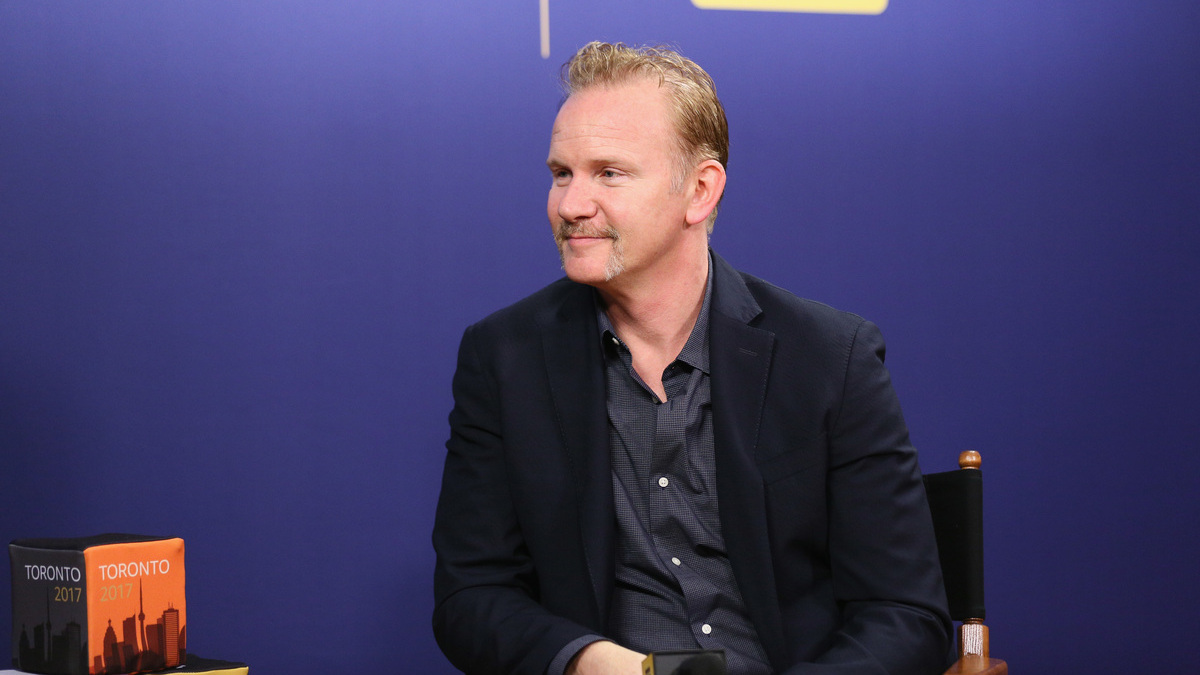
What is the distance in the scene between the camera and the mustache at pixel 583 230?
1774 millimetres

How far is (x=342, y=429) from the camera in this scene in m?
2.78

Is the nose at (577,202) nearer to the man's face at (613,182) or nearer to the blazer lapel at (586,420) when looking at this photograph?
the man's face at (613,182)

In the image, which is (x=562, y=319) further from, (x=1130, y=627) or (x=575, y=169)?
(x=1130, y=627)

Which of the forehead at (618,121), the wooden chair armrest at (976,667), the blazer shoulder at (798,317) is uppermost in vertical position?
the forehead at (618,121)

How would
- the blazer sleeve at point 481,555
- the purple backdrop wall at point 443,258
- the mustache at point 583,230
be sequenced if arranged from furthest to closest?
the purple backdrop wall at point 443,258
the mustache at point 583,230
the blazer sleeve at point 481,555

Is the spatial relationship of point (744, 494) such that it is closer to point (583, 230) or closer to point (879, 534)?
point (879, 534)

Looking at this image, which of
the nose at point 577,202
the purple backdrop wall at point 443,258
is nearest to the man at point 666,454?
the nose at point 577,202

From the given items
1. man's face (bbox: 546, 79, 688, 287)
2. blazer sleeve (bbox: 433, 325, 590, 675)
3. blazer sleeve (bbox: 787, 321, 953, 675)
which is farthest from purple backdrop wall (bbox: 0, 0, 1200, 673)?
blazer sleeve (bbox: 787, 321, 953, 675)

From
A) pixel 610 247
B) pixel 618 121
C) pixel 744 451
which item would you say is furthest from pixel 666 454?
pixel 618 121

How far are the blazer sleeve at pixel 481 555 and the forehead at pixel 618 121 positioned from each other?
0.37 metres

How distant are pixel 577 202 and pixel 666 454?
1.39ft

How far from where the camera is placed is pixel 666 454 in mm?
1820

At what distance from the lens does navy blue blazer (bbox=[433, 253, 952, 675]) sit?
1723 millimetres

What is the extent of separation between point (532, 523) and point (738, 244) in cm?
139
